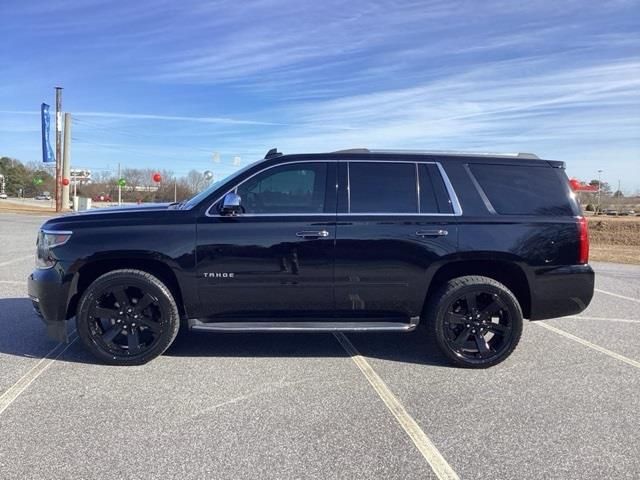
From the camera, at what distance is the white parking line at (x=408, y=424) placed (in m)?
3.12

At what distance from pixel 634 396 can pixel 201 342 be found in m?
3.98

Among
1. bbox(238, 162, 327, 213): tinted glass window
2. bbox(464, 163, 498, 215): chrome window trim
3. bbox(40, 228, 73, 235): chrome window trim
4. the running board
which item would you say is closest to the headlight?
bbox(40, 228, 73, 235): chrome window trim

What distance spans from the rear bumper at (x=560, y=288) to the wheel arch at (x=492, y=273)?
0.09 m

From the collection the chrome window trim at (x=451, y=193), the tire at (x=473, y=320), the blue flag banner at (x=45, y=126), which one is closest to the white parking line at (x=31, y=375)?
the tire at (x=473, y=320)

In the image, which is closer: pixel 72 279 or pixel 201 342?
pixel 72 279

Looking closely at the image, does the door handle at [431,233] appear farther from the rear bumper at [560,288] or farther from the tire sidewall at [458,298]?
the rear bumper at [560,288]

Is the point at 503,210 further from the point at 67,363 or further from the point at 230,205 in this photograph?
the point at 67,363

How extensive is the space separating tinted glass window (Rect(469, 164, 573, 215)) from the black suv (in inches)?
0.5

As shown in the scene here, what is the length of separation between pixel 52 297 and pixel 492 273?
4.07 metres

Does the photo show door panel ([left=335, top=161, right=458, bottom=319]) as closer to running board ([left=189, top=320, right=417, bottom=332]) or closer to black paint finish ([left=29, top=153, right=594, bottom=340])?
black paint finish ([left=29, top=153, right=594, bottom=340])

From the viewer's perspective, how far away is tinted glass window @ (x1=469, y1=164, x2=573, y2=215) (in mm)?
5062

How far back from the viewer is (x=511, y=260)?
499 centimetres

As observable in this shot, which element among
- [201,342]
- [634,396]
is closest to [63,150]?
[201,342]

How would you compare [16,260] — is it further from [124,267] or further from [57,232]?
[124,267]
